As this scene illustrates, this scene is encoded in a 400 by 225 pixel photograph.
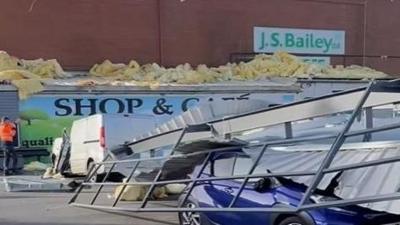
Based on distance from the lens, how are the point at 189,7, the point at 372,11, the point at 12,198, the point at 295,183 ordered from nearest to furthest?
the point at 295,183
the point at 12,198
the point at 189,7
the point at 372,11

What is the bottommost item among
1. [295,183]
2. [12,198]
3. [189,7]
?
[12,198]

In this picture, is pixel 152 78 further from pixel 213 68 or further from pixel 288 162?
pixel 288 162

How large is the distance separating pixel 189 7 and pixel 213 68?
286 centimetres

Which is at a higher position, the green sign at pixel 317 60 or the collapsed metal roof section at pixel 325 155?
the collapsed metal roof section at pixel 325 155

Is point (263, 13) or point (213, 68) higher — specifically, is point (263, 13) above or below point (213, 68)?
above

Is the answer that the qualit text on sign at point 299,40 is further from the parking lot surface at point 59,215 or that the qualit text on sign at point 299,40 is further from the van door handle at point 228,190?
the van door handle at point 228,190

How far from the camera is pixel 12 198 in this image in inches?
579

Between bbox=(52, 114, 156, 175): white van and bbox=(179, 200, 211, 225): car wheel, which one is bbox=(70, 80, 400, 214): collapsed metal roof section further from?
bbox=(52, 114, 156, 175): white van

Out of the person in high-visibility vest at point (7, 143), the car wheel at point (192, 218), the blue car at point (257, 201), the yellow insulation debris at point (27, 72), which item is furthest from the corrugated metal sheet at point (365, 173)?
the yellow insulation debris at point (27, 72)

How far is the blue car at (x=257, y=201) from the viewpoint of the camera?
7.50m

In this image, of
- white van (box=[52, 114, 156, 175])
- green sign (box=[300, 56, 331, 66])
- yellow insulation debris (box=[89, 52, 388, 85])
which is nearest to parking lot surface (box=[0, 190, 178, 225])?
white van (box=[52, 114, 156, 175])

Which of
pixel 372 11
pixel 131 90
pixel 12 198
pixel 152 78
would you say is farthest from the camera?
pixel 372 11

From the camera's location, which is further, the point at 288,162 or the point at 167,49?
the point at 167,49

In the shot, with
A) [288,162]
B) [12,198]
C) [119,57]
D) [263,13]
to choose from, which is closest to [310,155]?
[288,162]
